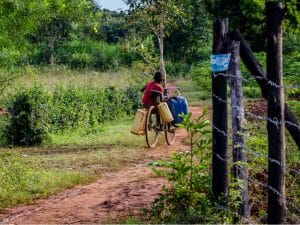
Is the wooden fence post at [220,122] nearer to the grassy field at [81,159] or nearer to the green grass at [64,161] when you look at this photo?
the grassy field at [81,159]

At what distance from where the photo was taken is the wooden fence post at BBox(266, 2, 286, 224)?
5.33 meters

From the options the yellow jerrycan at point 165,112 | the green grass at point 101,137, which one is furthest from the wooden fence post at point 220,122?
the green grass at point 101,137

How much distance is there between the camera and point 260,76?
6.04 meters

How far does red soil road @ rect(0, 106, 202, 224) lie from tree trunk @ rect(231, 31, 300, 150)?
217 centimetres

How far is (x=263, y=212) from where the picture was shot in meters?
6.62

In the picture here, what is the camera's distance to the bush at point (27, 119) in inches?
579

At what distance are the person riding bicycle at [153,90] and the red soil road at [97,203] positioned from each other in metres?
3.36

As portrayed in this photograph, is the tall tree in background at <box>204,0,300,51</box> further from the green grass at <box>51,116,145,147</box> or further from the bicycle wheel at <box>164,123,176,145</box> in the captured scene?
the green grass at <box>51,116,145,147</box>

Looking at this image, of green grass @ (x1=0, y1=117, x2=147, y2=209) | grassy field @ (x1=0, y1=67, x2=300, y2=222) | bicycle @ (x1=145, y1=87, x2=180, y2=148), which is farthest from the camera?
bicycle @ (x1=145, y1=87, x2=180, y2=148)

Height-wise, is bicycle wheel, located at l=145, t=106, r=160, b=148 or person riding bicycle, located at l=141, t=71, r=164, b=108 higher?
person riding bicycle, located at l=141, t=71, r=164, b=108

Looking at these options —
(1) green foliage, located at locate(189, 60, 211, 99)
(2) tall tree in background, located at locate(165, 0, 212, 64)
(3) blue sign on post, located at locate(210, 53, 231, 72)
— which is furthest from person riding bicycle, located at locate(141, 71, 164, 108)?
(2) tall tree in background, located at locate(165, 0, 212, 64)

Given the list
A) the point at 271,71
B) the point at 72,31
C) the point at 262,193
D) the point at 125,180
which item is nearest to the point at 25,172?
the point at 125,180

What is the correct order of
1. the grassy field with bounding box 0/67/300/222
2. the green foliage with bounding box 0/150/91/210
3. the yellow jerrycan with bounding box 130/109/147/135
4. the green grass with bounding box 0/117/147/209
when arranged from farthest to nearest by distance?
the yellow jerrycan with bounding box 130/109/147/135
the green grass with bounding box 0/117/147/209
the green foliage with bounding box 0/150/91/210
the grassy field with bounding box 0/67/300/222

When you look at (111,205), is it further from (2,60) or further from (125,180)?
(2,60)
